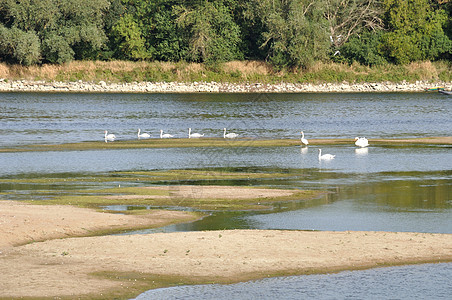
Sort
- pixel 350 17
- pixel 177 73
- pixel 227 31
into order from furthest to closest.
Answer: pixel 350 17
pixel 177 73
pixel 227 31

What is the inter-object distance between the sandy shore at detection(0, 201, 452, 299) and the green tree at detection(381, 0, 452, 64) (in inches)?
3934

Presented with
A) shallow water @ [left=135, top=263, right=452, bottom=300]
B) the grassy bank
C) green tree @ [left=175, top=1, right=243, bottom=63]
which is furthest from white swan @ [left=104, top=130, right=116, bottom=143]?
the grassy bank

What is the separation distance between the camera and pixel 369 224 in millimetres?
23453

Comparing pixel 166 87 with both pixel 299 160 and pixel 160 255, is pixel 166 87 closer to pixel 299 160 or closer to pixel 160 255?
pixel 299 160

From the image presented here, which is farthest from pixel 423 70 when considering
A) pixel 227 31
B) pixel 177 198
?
pixel 177 198

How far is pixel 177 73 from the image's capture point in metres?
114

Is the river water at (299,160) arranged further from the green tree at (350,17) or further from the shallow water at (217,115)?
the green tree at (350,17)

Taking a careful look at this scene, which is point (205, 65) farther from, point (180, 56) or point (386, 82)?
point (386, 82)

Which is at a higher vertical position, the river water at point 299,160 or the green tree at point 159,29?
the green tree at point 159,29

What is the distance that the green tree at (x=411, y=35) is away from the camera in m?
117

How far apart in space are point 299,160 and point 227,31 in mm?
76697

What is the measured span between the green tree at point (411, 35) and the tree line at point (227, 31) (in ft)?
0.51

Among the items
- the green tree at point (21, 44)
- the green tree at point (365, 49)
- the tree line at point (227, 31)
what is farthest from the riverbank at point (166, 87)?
the green tree at point (365, 49)

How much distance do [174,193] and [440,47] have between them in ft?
320
